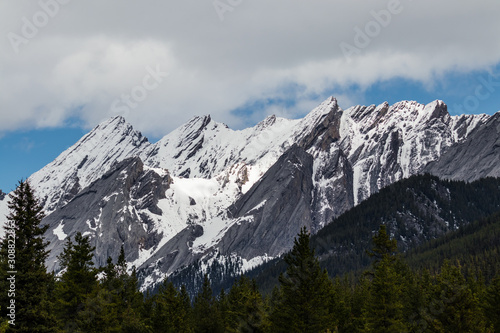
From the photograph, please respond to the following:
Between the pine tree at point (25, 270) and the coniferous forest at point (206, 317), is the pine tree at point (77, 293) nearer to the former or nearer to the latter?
the coniferous forest at point (206, 317)

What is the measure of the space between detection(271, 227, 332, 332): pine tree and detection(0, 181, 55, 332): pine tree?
1953 cm

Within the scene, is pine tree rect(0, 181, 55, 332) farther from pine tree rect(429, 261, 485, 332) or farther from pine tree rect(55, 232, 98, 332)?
pine tree rect(429, 261, 485, 332)

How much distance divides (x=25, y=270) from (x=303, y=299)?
22.1 meters

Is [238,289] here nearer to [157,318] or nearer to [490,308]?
[157,318]

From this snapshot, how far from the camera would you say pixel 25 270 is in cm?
3853

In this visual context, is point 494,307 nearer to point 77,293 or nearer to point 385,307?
point 385,307

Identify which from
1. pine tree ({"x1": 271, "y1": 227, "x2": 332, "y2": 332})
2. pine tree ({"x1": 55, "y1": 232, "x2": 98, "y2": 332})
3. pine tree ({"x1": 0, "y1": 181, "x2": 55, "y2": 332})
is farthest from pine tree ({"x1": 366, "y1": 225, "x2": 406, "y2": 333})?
pine tree ({"x1": 0, "y1": 181, "x2": 55, "y2": 332})

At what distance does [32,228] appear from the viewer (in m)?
40.2

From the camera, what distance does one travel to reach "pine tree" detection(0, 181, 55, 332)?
37.2 metres

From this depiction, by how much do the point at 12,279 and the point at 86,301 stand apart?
1192 cm

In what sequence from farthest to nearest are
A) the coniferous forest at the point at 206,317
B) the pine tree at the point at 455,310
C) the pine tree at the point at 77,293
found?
the pine tree at the point at 77,293 < the pine tree at the point at 455,310 < the coniferous forest at the point at 206,317

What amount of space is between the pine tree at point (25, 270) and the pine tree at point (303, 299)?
19.5 meters

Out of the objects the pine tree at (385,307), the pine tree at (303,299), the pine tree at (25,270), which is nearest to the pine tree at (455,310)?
the pine tree at (385,307)

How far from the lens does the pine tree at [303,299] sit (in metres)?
49.1
